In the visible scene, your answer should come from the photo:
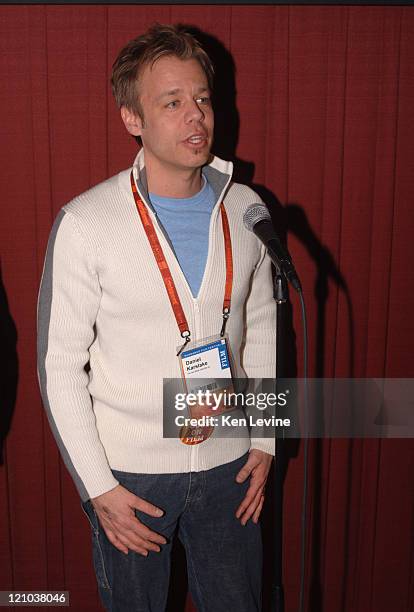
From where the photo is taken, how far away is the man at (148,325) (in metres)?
1.66

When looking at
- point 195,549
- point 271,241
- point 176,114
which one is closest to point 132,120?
point 176,114

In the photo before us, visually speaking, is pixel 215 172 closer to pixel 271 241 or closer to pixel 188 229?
pixel 188 229

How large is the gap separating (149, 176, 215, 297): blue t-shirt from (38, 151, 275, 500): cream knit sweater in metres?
0.03

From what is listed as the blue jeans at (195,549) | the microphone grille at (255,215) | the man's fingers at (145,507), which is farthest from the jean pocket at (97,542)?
the microphone grille at (255,215)

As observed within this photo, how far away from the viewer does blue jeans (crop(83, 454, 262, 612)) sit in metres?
1.76

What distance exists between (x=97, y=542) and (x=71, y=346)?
1.73 ft

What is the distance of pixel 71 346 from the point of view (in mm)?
1661

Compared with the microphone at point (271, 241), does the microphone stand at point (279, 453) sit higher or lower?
lower

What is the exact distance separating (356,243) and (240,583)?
1157 millimetres

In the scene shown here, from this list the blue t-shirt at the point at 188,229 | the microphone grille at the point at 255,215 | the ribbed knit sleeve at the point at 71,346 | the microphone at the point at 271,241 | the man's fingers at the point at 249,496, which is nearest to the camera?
the microphone at the point at 271,241

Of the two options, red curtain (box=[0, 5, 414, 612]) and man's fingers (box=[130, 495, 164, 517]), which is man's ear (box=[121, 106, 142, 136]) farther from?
man's fingers (box=[130, 495, 164, 517])

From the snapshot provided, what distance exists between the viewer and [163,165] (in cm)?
174

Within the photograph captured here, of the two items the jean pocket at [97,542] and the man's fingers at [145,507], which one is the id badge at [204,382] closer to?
the man's fingers at [145,507]

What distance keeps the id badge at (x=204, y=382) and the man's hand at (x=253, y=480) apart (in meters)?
0.17
